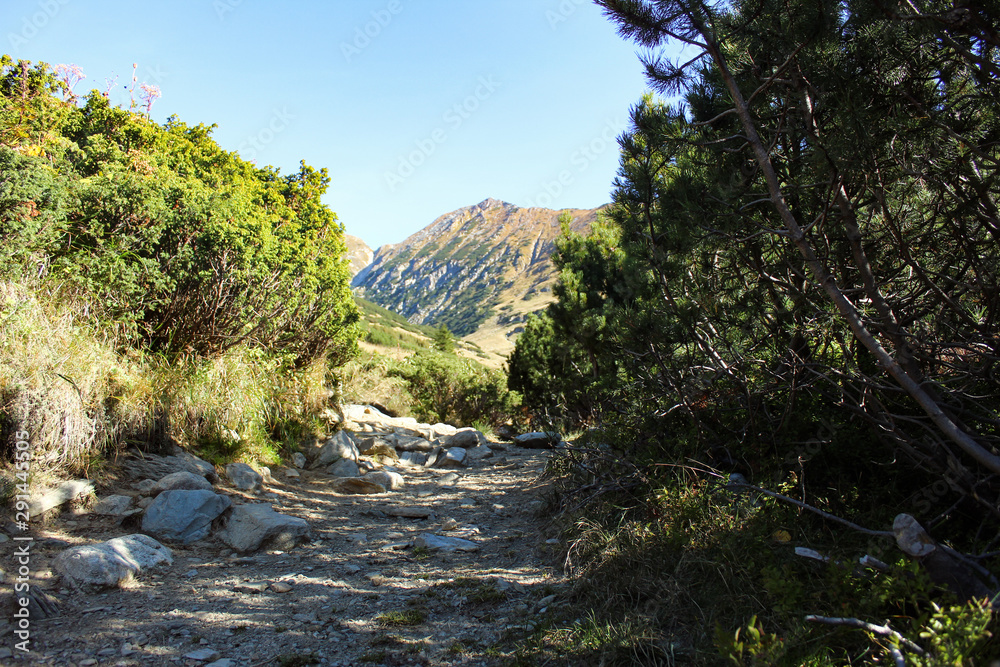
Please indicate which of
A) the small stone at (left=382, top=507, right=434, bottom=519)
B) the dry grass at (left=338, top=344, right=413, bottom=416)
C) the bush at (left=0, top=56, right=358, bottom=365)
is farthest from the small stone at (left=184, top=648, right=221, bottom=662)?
the dry grass at (left=338, top=344, right=413, bottom=416)

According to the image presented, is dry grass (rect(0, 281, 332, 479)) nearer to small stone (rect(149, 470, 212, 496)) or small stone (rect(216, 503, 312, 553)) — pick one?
small stone (rect(149, 470, 212, 496))

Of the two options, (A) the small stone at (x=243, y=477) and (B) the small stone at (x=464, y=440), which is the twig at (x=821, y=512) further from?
(B) the small stone at (x=464, y=440)

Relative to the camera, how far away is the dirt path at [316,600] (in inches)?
99.0

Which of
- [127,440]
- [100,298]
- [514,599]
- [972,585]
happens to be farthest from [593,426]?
[100,298]

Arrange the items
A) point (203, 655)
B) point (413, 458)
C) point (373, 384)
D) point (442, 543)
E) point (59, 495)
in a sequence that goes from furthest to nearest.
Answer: point (373, 384) < point (413, 458) < point (442, 543) < point (59, 495) < point (203, 655)

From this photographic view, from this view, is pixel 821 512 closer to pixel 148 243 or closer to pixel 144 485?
pixel 144 485

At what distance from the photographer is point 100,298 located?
16.7 ft

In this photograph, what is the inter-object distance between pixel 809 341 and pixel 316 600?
3.43m

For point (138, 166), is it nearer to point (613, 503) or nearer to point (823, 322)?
point (613, 503)

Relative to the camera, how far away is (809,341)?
331cm

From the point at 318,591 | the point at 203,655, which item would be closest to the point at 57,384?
the point at 318,591

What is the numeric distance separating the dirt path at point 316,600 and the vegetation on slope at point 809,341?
0.50 metres

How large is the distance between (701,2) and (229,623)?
415 centimetres

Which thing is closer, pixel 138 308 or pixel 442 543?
pixel 442 543
